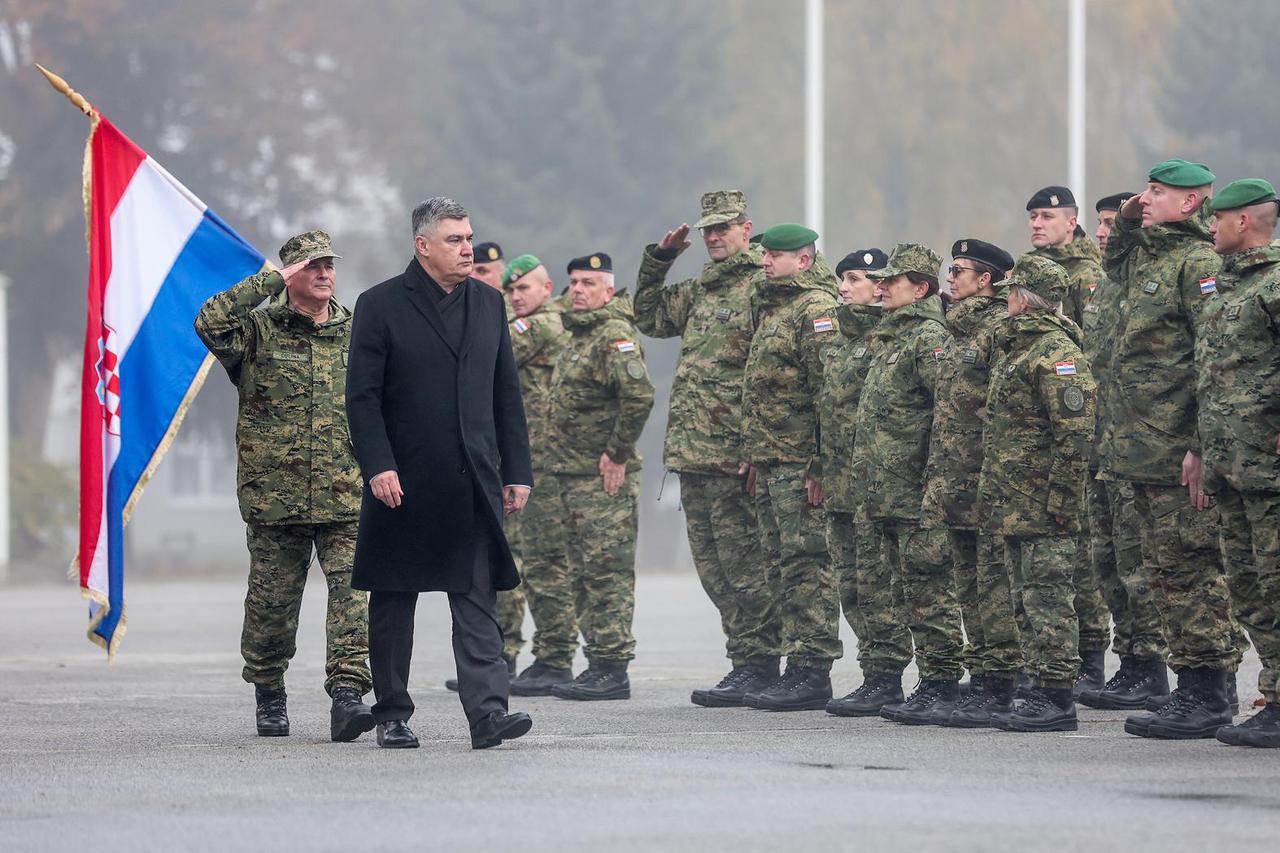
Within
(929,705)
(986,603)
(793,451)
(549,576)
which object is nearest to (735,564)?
(793,451)

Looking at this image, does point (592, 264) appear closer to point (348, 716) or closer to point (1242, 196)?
point (348, 716)

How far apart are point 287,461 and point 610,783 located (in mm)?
2509

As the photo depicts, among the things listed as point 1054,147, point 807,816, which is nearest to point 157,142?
point 1054,147

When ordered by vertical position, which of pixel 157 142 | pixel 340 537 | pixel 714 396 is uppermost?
pixel 157 142

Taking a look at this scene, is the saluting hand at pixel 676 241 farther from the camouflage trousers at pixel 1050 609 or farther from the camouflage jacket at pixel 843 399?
the camouflage trousers at pixel 1050 609

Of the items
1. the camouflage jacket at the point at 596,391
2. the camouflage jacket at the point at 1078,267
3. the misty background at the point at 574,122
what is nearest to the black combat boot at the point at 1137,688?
the camouflage jacket at the point at 1078,267

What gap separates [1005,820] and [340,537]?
145 inches

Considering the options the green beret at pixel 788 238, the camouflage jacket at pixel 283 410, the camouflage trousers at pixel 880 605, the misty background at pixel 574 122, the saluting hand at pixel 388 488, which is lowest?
the camouflage trousers at pixel 880 605

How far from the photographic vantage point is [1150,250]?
9602mm

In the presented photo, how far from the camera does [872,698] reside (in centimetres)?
1033

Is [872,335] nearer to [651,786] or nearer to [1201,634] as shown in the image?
[1201,634]

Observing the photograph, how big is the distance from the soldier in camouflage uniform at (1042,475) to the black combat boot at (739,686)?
1.84 metres

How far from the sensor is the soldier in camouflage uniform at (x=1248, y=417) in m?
8.55

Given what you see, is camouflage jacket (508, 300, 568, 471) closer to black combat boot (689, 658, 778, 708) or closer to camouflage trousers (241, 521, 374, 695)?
black combat boot (689, 658, 778, 708)
